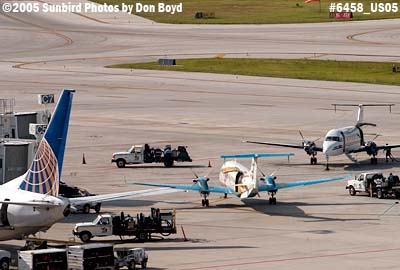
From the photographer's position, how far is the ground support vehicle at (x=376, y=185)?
281 ft

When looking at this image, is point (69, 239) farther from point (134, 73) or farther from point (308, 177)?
point (134, 73)

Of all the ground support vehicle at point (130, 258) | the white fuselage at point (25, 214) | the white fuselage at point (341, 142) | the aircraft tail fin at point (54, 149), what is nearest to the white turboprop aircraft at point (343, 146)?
the white fuselage at point (341, 142)

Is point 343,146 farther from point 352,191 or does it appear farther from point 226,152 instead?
point 352,191

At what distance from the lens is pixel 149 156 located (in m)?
105

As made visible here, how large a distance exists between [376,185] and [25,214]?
3286 centimetres

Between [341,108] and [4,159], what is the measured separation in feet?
236

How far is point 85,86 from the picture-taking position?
172 m

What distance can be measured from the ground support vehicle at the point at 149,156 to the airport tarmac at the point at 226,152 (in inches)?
30.3

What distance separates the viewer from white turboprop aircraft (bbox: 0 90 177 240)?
196 feet

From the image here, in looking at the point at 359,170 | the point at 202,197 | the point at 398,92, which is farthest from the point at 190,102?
the point at 202,197

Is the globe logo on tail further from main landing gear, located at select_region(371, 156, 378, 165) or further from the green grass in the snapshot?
the green grass

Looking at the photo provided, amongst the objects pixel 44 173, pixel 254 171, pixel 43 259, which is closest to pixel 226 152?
pixel 254 171

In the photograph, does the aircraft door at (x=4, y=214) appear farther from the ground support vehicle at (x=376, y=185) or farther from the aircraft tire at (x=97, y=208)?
the ground support vehicle at (x=376, y=185)

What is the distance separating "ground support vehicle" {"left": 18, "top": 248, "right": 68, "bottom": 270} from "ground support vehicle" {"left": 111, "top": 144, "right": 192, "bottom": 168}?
44891 mm
